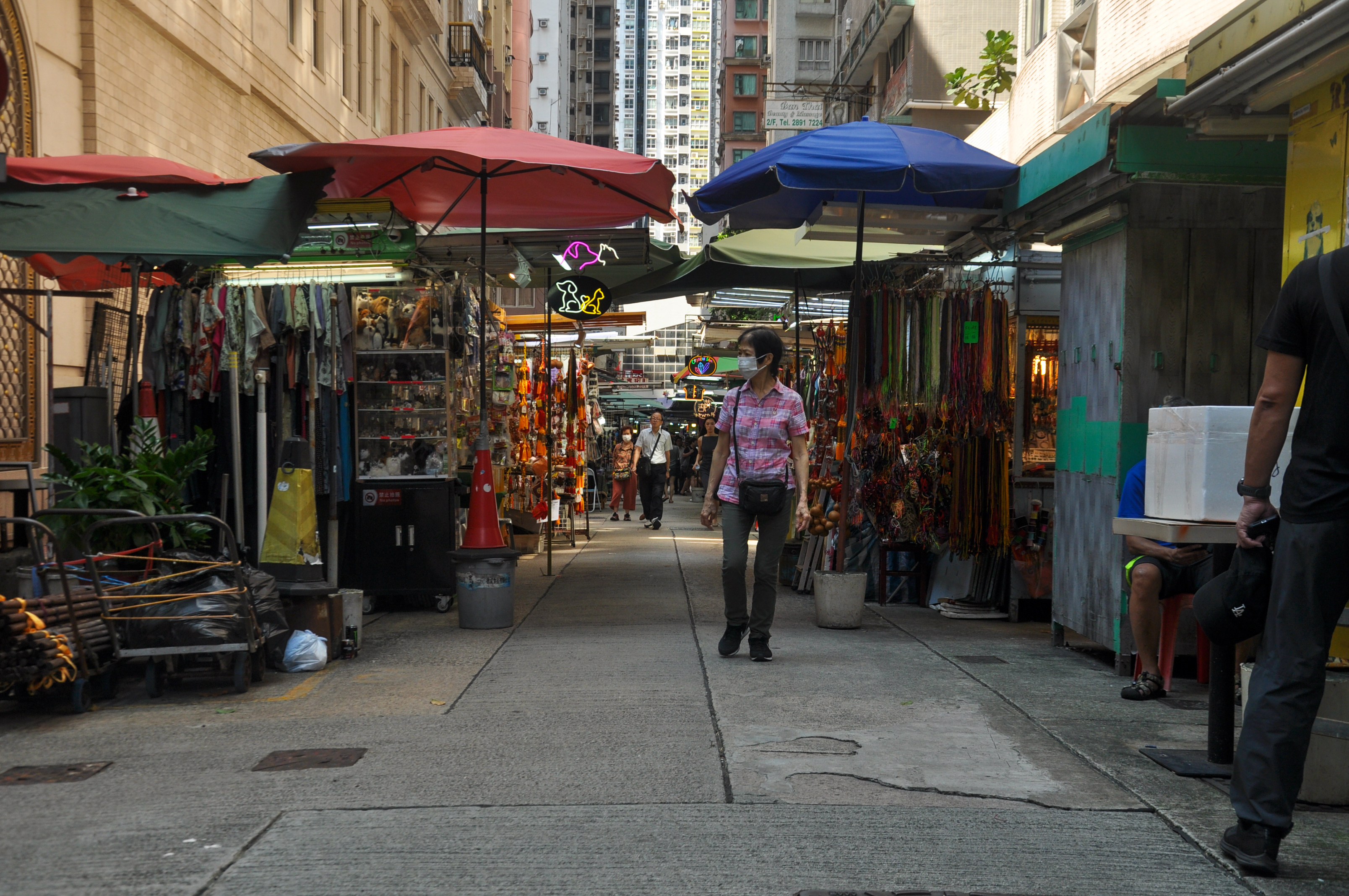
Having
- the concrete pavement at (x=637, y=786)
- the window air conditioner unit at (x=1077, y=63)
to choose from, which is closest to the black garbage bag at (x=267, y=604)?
the concrete pavement at (x=637, y=786)

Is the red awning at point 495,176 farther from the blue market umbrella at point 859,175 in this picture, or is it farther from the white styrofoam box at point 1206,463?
the white styrofoam box at point 1206,463

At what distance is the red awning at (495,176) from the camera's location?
26.1 feet

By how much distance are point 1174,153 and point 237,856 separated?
589 centimetres

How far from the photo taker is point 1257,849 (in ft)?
12.5

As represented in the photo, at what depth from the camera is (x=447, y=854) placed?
3.99m

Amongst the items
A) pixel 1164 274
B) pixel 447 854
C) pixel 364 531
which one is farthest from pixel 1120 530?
pixel 364 531

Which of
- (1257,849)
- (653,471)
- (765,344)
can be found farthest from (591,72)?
(1257,849)

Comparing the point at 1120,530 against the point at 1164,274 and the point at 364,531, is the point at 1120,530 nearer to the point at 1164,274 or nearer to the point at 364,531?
the point at 1164,274

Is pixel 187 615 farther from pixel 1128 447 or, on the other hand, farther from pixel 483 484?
pixel 1128 447

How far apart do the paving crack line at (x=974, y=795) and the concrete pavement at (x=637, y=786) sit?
0.02 metres

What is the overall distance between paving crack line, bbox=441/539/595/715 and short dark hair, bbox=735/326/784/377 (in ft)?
8.29

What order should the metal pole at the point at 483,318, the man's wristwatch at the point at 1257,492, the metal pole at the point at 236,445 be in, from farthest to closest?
the metal pole at the point at 483,318
the metal pole at the point at 236,445
the man's wristwatch at the point at 1257,492

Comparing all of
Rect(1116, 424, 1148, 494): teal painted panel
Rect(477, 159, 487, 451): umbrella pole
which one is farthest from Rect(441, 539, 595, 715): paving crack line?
Rect(1116, 424, 1148, 494): teal painted panel

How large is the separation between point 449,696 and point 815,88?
41.6m
